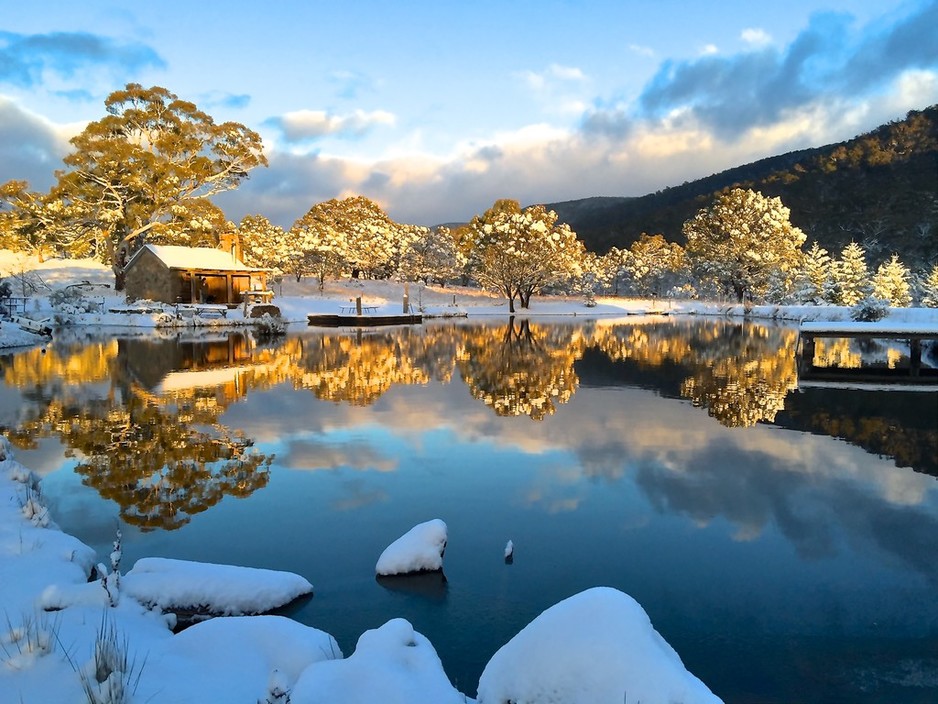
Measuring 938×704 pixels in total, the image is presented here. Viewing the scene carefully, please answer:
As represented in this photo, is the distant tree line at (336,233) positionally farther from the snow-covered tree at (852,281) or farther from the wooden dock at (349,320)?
the wooden dock at (349,320)

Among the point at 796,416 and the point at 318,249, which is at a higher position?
the point at 318,249

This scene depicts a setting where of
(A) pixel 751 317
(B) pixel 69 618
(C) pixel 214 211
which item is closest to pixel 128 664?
(B) pixel 69 618

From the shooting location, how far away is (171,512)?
8.33 m

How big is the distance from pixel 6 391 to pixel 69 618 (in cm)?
1600

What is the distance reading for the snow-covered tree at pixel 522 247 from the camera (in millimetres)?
67250

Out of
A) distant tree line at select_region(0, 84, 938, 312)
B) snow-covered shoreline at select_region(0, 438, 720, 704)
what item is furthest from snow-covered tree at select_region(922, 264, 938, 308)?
snow-covered shoreline at select_region(0, 438, 720, 704)

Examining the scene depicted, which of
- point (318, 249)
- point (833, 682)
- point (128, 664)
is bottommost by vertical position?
point (833, 682)

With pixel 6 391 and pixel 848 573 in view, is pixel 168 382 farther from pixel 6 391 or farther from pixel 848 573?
pixel 848 573

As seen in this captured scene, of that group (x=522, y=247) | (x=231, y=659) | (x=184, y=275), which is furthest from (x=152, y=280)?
(x=231, y=659)

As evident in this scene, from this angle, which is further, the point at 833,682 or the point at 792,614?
the point at 792,614

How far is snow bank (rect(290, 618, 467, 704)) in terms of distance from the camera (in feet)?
12.8

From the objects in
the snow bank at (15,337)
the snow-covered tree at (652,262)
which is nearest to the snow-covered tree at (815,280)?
the snow-covered tree at (652,262)

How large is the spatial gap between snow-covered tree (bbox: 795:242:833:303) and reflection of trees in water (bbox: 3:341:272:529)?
5294 centimetres

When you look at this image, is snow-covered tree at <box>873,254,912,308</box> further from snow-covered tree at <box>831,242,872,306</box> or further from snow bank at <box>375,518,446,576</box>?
snow bank at <box>375,518,446,576</box>
